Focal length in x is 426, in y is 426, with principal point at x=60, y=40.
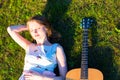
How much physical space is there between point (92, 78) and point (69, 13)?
4.46ft

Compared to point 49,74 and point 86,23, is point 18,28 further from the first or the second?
point 86,23

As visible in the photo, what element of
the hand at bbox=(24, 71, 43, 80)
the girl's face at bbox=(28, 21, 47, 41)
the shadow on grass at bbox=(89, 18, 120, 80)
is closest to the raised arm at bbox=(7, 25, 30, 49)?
the girl's face at bbox=(28, 21, 47, 41)

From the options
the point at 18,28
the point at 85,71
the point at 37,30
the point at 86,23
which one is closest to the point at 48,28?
the point at 37,30

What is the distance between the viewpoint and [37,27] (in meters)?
6.97

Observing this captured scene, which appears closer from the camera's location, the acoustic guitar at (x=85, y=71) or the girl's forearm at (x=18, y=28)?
the acoustic guitar at (x=85, y=71)

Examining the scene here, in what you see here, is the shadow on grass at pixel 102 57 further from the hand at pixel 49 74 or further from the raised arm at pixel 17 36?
the raised arm at pixel 17 36

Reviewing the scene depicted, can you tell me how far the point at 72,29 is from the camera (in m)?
7.48

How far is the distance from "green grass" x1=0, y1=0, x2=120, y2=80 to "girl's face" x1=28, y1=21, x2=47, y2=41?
1.76 ft

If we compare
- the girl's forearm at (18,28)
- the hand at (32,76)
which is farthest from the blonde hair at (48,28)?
the hand at (32,76)

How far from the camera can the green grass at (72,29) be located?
7.30 meters

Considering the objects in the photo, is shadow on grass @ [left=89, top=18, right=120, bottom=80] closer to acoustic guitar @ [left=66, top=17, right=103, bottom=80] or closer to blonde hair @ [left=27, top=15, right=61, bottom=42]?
acoustic guitar @ [left=66, top=17, right=103, bottom=80]

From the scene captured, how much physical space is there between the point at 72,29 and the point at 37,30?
2.55 ft

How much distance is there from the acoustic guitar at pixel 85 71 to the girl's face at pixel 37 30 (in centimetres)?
67

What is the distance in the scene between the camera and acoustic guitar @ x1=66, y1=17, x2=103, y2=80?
6.83 m
